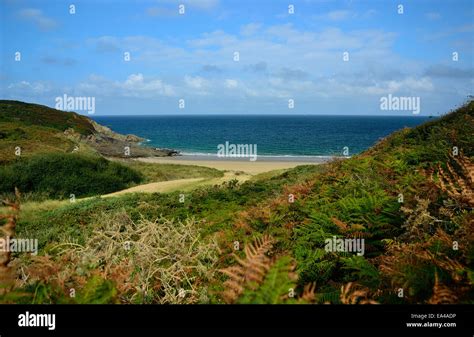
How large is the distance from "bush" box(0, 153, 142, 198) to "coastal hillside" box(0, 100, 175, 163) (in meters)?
1.89

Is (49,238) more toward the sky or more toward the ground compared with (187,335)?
more toward the ground

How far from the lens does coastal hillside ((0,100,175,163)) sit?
36.3m

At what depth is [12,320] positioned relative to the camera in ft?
6.89

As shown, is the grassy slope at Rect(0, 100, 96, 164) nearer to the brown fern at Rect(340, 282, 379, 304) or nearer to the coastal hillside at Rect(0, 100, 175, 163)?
the coastal hillside at Rect(0, 100, 175, 163)

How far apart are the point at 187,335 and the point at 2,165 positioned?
102ft

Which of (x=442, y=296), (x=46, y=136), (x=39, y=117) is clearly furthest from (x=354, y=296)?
(x=39, y=117)

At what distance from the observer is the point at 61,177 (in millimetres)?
28219

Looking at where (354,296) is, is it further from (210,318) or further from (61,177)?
(61,177)

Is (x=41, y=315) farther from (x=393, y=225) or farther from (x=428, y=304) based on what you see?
(x=393, y=225)

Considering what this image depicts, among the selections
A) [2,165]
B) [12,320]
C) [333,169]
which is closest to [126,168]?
[2,165]

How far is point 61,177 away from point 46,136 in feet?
47.2

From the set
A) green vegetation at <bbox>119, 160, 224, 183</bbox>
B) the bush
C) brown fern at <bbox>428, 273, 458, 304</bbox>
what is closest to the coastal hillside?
the bush

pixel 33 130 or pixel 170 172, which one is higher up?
pixel 33 130

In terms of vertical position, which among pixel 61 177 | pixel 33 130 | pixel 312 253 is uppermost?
pixel 33 130
